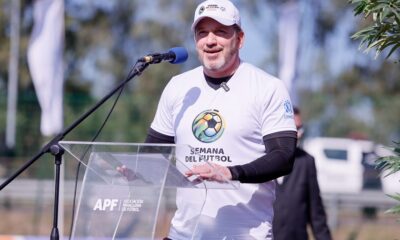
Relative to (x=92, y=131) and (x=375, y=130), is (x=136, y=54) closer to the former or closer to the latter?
(x=375, y=130)

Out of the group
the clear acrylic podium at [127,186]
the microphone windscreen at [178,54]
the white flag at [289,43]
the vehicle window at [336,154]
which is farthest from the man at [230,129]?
the vehicle window at [336,154]

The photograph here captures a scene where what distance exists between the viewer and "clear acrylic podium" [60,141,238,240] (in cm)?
520

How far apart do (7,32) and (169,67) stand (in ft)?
22.3

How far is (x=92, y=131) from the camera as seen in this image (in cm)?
1908

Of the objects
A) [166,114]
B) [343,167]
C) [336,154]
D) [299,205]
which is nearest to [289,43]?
[299,205]

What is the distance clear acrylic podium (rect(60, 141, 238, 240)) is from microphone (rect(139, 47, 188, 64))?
71 centimetres

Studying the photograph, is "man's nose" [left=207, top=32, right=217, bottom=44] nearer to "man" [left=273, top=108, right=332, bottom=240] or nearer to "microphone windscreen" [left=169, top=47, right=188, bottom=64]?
"microphone windscreen" [left=169, top=47, right=188, bottom=64]

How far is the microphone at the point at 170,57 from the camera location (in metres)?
5.96

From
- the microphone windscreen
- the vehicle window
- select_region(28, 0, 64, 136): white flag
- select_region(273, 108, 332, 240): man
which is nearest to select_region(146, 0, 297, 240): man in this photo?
the microphone windscreen

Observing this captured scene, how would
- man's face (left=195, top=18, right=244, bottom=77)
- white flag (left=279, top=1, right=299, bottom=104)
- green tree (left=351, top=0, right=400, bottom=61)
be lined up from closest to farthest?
green tree (left=351, top=0, right=400, bottom=61) < man's face (left=195, top=18, right=244, bottom=77) < white flag (left=279, top=1, right=299, bottom=104)

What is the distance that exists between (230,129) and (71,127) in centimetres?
82

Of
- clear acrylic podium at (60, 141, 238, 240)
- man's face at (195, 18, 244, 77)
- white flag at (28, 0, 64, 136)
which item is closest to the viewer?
clear acrylic podium at (60, 141, 238, 240)

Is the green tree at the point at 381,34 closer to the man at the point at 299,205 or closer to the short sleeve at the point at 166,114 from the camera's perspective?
the short sleeve at the point at 166,114

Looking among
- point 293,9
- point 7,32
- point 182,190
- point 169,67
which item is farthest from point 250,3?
point 182,190
